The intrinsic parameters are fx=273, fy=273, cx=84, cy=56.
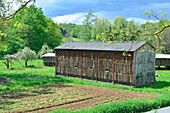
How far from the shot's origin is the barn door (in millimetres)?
21922

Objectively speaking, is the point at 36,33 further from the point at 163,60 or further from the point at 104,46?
the point at 104,46

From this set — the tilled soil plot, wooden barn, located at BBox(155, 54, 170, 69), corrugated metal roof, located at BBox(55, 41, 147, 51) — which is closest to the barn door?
corrugated metal roof, located at BBox(55, 41, 147, 51)

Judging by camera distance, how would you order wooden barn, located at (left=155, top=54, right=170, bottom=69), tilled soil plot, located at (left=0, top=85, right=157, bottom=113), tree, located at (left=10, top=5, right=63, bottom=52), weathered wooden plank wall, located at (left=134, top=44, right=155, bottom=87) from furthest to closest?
tree, located at (left=10, top=5, right=63, bottom=52), wooden barn, located at (left=155, top=54, right=170, bottom=69), weathered wooden plank wall, located at (left=134, top=44, right=155, bottom=87), tilled soil plot, located at (left=0, top=85, right=157, bottom=113)

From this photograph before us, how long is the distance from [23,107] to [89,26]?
5336 centimetres

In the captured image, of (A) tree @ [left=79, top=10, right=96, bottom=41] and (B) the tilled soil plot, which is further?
(A) tree @ [left=79, top=10, right=96, bottom=41]

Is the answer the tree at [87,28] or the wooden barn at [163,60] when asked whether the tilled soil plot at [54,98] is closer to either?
the wooden barn at [163,60]

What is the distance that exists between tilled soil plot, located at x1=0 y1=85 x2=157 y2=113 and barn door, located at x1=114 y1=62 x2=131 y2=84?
8.01 feet

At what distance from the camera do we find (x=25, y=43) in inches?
2031

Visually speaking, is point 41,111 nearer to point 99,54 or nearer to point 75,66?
point 99,54

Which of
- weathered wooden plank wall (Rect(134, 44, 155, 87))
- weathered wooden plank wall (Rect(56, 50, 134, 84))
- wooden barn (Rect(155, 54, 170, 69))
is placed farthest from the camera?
wooden barn (Rect(155, 54, 170, 69))

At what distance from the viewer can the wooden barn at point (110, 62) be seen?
21.8m

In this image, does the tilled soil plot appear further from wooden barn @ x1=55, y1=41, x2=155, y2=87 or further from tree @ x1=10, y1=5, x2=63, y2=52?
tree @ x1=10, y1=5, x2=63, y2=52

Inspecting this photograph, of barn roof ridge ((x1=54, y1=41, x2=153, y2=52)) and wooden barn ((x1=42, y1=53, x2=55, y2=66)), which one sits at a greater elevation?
barn roof ridge ((x1=54, y1=41, x2=153, y2=52))

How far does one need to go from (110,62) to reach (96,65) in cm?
177
